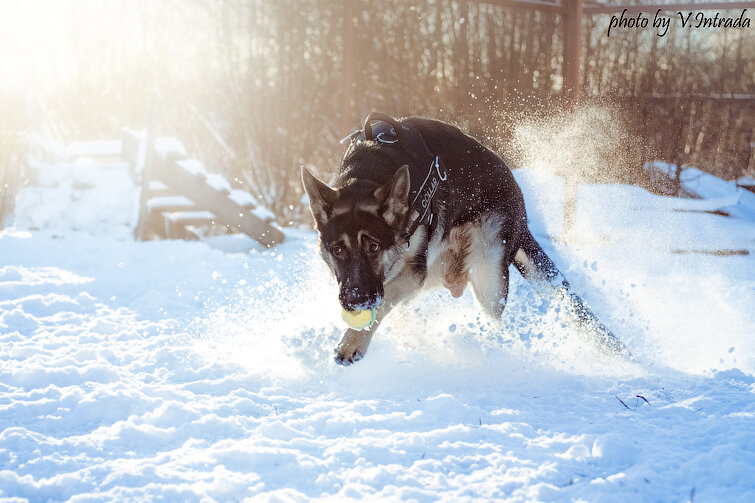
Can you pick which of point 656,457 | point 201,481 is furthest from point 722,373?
point 201,481

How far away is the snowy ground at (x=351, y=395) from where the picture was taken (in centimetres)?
221

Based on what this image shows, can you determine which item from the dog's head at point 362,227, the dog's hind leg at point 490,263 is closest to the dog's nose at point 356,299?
the dog's head at point 362,227

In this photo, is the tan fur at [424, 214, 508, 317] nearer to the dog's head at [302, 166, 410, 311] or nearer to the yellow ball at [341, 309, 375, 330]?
the dog's head at [302, 166, 410, 311]

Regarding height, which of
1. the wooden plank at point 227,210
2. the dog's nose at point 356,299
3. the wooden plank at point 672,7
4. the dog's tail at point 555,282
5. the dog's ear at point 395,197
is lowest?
the wooden plank at point 227,210

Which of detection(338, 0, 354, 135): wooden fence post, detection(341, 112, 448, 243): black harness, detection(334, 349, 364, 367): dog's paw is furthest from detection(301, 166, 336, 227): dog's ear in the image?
detection(338, 0, 354, 135): wooden fence post

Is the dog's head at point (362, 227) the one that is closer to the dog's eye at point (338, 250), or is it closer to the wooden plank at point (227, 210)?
the dog's eye at point (338, 250)

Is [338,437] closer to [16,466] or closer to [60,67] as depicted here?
[16,466]

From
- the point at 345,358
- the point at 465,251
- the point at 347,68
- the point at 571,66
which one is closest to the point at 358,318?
the point at 345,358

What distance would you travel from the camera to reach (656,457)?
7.42 ft

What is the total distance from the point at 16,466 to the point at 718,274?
6546 mm

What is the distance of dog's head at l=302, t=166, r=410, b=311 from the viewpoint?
3246 mm

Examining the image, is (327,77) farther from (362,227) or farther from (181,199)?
(362,227)

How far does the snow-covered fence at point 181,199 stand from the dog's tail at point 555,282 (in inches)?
160

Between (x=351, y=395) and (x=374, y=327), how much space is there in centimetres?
60
